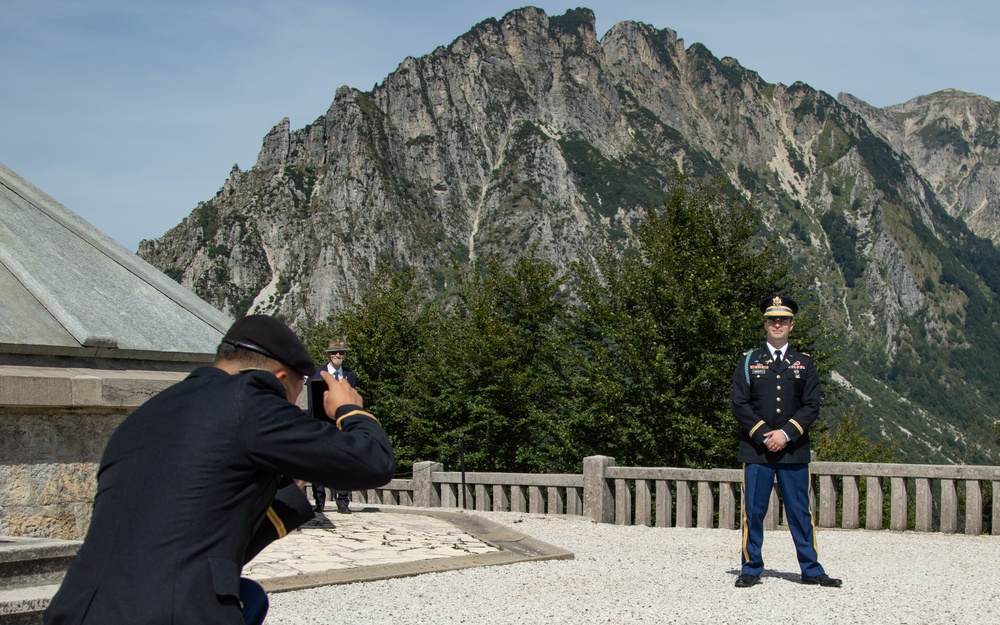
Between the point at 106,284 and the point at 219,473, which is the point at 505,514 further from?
the point at 219,473

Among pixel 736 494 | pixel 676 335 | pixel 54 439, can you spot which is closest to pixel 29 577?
pixel 54 439

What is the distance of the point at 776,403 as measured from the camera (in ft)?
24.3

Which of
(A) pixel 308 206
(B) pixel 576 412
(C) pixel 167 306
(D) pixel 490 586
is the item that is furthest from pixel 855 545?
(A) pixel 308 206

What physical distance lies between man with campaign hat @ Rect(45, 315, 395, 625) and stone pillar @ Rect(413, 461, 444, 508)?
13.4 metres

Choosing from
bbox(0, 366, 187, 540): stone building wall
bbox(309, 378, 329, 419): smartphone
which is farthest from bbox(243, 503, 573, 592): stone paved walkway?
bbox(309, 378, 329, 419): smartphone

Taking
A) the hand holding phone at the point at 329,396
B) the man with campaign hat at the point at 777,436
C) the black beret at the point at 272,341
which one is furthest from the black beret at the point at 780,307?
the black beret at the point at 272,341

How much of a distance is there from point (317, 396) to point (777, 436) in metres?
4.98

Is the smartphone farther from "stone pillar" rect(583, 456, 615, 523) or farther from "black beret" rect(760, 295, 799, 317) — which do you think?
"stone pillar" rect(583, 456, 615, 523)

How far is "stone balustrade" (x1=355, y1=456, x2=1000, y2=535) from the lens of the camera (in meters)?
10.6

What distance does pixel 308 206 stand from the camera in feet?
607

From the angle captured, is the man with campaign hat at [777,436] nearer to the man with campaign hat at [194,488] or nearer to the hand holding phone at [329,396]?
the hand holding phone at [329,396]

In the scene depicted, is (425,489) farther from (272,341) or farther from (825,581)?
(272,341)

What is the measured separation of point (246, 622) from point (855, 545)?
27.6 ft

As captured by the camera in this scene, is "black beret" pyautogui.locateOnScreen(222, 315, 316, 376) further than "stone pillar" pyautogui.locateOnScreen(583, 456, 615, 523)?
No
